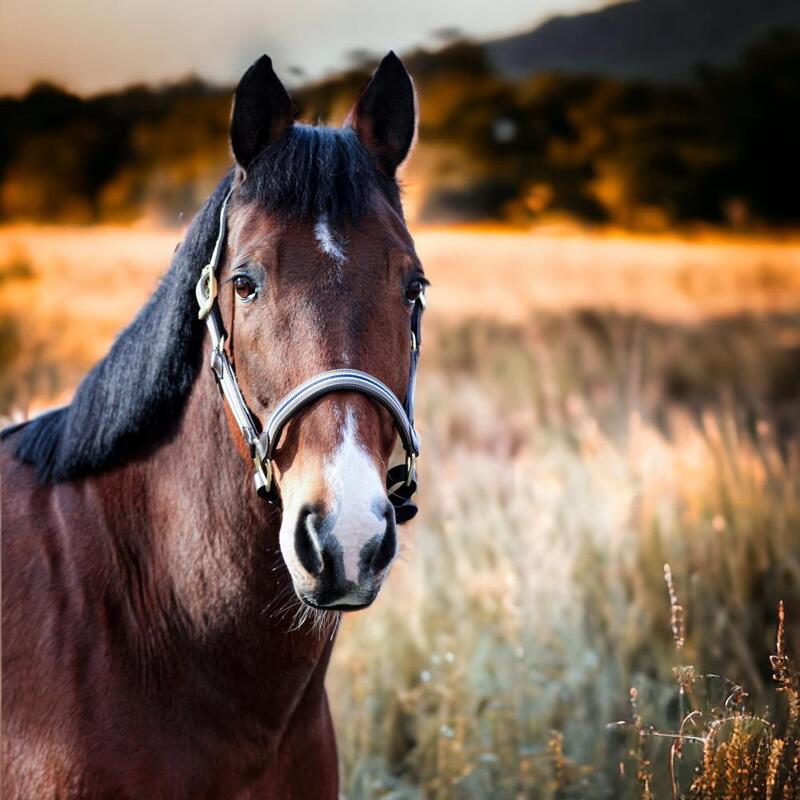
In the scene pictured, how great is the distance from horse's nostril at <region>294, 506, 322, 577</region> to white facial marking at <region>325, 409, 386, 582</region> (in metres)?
0.06

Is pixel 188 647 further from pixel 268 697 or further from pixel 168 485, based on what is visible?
pixel 168 485

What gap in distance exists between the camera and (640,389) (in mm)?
8789

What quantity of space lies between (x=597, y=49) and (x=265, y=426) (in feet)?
31.0

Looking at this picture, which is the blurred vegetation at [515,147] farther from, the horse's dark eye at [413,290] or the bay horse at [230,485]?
the horse's dark eye at [413,290]

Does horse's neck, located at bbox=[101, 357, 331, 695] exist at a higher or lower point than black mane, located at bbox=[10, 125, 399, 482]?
lower

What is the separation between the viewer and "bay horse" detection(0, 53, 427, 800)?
1880 millimetres

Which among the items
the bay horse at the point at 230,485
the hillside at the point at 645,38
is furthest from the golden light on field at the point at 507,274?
the bay horse at the point at 230,485

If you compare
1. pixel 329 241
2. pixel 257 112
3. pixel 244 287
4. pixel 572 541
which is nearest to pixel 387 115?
pixel 257 112

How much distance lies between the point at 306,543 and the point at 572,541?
12.1ft

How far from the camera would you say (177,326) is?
2135 millimetres

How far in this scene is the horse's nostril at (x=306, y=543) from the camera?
→ 1.71 meters

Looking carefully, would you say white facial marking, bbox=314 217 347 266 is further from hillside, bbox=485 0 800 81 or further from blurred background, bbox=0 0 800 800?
hillside, bbox=485 0 800 81

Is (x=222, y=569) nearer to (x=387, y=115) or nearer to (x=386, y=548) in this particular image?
(x=386, y=548)

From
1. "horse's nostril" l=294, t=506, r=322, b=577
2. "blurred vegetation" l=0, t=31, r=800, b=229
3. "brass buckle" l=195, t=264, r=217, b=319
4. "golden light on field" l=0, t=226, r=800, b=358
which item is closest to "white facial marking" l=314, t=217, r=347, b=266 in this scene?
"brass buckle" l=195, t=264, r=217, b=319
